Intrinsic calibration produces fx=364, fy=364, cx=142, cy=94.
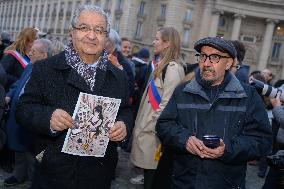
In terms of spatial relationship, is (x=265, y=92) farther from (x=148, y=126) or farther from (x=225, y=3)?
(x=225, y=3)

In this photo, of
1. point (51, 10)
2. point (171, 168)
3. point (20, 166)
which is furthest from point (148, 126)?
point (51, 10)

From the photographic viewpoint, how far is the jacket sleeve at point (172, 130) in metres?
3.11

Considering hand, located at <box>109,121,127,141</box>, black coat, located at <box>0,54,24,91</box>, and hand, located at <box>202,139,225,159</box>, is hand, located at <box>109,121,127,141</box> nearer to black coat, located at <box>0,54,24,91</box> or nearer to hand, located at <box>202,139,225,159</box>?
hand, located at <box>202,139,225,159</box>

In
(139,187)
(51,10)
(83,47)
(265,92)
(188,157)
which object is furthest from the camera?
(51,10)

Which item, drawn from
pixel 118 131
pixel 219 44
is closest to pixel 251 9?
pixel 219 44

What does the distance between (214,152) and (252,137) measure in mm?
505

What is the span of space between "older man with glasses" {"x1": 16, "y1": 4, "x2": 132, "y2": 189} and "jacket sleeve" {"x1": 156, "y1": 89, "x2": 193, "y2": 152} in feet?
1.85

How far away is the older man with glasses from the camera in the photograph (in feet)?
8.70

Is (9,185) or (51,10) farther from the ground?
(51,10)

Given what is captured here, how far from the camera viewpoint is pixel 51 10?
57688mm

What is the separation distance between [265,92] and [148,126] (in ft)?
4.92

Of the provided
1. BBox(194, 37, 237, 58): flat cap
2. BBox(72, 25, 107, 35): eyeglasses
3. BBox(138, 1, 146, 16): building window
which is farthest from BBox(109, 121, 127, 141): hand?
BBox(138, 1, 146, 16): building window

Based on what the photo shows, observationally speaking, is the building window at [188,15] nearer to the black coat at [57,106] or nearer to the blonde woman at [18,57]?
the blonde woman at [18,57]

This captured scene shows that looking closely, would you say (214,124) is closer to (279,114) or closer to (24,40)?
(279,114)
